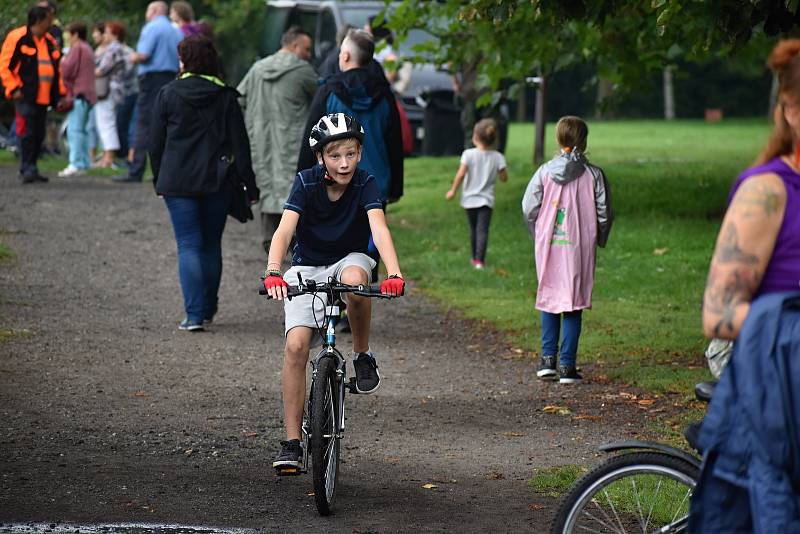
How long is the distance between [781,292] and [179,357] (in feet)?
21.2

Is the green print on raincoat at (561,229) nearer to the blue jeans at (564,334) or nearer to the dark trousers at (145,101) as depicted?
the blue jeans at (564,334)

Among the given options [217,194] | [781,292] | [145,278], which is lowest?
[145,278]

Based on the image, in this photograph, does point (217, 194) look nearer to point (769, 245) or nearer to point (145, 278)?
point (145, 278)

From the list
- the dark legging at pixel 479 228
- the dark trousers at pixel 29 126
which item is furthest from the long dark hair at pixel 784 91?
the dark trousers at pixel 29 126

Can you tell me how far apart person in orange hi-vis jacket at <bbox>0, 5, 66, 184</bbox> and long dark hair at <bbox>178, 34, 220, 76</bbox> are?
7269mm

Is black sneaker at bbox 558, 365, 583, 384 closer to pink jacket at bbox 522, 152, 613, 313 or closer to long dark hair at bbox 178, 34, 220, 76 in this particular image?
pink jacket at bbox 522, 152, 613, 313

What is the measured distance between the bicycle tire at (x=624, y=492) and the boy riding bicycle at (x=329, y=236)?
6.49 feet

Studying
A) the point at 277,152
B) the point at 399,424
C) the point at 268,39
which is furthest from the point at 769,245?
the point at 268,39

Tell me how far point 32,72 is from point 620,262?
23.8 ft

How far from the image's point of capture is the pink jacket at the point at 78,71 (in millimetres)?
19906

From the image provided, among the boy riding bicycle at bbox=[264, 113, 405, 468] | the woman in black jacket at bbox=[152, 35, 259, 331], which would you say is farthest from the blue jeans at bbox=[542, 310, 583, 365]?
the boy riding bicycle at bbox=[264, 113, 405, 468]

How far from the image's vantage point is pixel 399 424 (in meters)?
8.21

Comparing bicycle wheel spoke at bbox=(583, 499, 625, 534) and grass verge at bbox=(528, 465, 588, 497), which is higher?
bicycle wheel spoke at bbox=(583, 499, 625, 534)

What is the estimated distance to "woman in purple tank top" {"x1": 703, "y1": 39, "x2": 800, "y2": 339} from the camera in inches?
159
